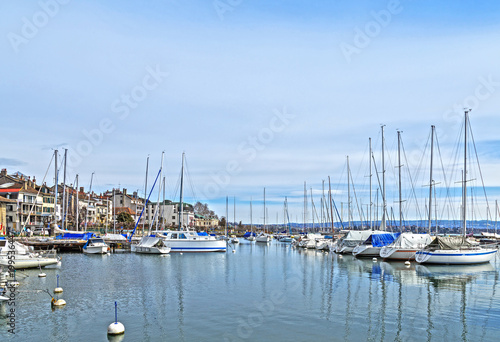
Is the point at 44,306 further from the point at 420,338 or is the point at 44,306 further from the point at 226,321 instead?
the point at 420,338

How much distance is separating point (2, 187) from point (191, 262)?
73856mm

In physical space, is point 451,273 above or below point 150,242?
below

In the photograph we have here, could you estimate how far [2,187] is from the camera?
106625 millimetres

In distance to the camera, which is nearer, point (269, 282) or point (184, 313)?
point (184, 313)

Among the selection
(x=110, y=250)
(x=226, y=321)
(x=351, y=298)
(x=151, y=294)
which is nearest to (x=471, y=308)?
(x=351, y=298)

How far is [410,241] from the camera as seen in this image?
2271 inches

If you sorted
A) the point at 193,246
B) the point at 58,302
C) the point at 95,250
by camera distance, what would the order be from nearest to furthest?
1. the point at 58,302
2. the point at 95,250
3. the point at 193,246

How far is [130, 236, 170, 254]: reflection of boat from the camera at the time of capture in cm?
6984

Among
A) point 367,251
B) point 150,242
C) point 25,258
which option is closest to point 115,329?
point 25,258

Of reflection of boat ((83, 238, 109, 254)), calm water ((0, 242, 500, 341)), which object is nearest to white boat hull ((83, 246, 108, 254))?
reflection of boat ((83, 238, 109, 254))

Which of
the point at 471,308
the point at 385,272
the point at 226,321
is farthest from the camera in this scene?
the point at 385,272

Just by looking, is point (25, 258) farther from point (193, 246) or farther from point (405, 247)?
point (405, 247)

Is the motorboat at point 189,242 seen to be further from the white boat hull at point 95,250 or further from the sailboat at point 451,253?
the sailboat at point 451,253

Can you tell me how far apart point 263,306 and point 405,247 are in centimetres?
3506
